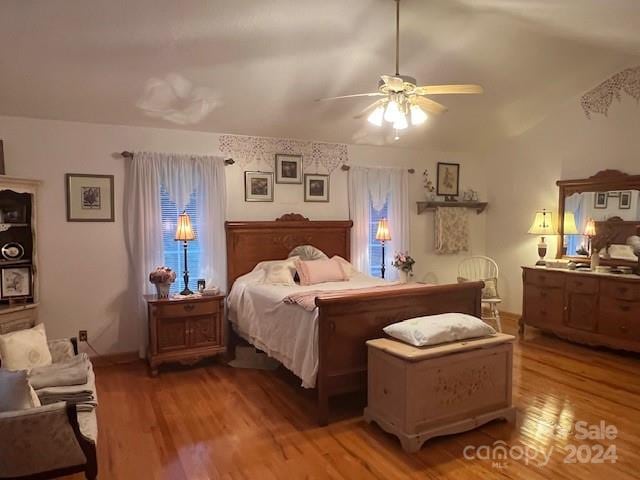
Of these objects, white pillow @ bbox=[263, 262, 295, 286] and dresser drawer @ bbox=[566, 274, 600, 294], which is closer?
white pillow @ bbox=[263, 262, 295, 286]

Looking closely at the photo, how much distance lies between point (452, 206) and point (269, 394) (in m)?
3.85

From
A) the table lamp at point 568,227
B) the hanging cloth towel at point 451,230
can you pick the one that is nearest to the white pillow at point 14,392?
the hanging cloth towel at point 451,230

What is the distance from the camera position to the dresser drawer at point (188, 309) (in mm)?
3902

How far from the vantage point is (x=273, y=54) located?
351cm

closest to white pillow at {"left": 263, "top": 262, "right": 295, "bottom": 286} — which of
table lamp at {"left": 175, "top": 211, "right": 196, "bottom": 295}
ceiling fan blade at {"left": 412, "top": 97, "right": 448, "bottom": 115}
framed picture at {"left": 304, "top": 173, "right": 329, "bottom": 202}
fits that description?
table lamp at {"left": 175, "top": 211, "right": 196, "bottom": 295}

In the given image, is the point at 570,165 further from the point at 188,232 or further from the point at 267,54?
the point at 188,232

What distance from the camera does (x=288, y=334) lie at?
335 centimetres

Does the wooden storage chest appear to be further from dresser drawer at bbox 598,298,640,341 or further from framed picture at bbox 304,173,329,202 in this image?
framed picture at bbox 304,173,329,202

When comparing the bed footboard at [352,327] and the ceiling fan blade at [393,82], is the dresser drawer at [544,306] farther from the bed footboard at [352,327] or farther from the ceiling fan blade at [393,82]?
the ceiling fan blade at [393,82]

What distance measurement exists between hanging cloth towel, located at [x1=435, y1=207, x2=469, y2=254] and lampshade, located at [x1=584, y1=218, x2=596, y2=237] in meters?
1.54

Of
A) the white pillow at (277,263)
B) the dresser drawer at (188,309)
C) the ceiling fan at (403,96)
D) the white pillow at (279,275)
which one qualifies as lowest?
the dresser drawer at (188,309)

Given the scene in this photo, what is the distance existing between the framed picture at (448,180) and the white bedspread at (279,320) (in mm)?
2145

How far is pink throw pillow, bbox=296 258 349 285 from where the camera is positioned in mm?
4324

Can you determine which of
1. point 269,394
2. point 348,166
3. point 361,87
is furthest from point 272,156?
point 269,394
